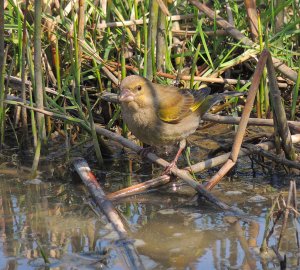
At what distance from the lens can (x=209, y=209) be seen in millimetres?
5359

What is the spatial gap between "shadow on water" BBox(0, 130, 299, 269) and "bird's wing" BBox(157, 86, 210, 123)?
1.75 feet

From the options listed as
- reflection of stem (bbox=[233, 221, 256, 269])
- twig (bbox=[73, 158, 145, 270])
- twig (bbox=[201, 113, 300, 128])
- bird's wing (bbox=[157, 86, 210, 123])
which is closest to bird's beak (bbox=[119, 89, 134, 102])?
bird's wing (bbox=[157, 86, 210, 123])

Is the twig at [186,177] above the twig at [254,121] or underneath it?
underneath

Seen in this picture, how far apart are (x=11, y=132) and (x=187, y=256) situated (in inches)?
113

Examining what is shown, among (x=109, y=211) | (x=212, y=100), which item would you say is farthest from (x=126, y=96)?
(x=109, y=211)

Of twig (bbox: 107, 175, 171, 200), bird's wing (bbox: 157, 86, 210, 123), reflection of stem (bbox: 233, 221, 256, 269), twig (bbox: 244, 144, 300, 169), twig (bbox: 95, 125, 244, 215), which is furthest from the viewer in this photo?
bird's wing (bbox: 157, 86, 210, 123)

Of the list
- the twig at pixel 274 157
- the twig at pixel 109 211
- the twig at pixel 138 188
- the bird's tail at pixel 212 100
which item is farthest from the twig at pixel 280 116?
the twig at pixel 109 211

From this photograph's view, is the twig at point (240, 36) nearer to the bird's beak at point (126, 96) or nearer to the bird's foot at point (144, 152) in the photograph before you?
the bird's beak at point (126, 96)

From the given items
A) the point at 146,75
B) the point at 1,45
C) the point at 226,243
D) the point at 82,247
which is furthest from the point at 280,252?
the point at 1,45

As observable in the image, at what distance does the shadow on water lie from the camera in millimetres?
4566

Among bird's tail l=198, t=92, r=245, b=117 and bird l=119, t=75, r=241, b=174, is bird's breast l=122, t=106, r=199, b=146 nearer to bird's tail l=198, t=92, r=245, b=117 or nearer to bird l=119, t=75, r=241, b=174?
bird l=119, t=75, r=241, b=174

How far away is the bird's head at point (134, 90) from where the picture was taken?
5805 millimetres

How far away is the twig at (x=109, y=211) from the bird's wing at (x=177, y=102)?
2.51 feet

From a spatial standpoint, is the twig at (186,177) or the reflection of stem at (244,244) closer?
the reflection of stem at (244,244)
